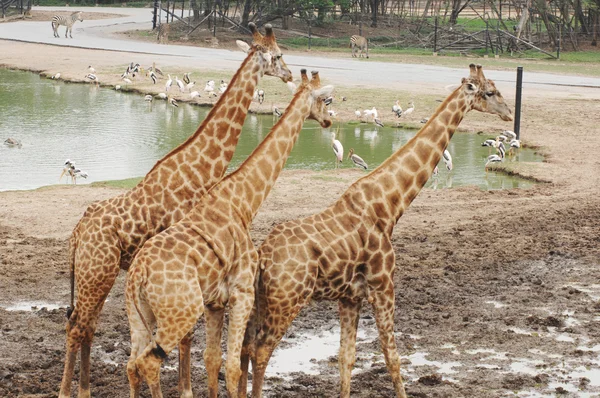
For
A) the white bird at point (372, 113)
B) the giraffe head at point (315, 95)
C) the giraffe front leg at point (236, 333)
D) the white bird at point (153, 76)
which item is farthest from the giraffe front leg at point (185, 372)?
the white bird at point (153, 76)

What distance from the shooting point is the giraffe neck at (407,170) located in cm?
723

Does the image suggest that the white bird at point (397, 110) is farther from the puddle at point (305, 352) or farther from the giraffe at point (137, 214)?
the giraffe at point (137, 214)

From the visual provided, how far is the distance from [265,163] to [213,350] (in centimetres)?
144

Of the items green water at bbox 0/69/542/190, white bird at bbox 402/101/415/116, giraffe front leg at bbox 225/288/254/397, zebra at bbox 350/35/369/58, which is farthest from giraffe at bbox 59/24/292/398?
zebra at bbox 350/35/369/58

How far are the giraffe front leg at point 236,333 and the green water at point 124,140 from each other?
404 inches

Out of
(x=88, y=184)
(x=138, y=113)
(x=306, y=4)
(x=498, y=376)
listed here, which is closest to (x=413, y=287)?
(x=498, y=376)

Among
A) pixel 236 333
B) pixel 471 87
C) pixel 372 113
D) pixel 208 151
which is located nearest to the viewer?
pixel 236 333

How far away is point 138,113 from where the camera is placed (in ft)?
81.3

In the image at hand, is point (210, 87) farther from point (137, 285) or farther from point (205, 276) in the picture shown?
point (137, 285)

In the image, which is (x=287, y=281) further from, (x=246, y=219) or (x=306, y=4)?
(x=306, y=4)

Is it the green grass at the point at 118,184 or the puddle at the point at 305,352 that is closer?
the puddle at the point at 305,352

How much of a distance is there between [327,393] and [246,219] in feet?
5.53

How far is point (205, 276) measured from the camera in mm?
Result: 6227

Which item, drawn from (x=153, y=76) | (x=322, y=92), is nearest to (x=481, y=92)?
(x=322, y=92)
